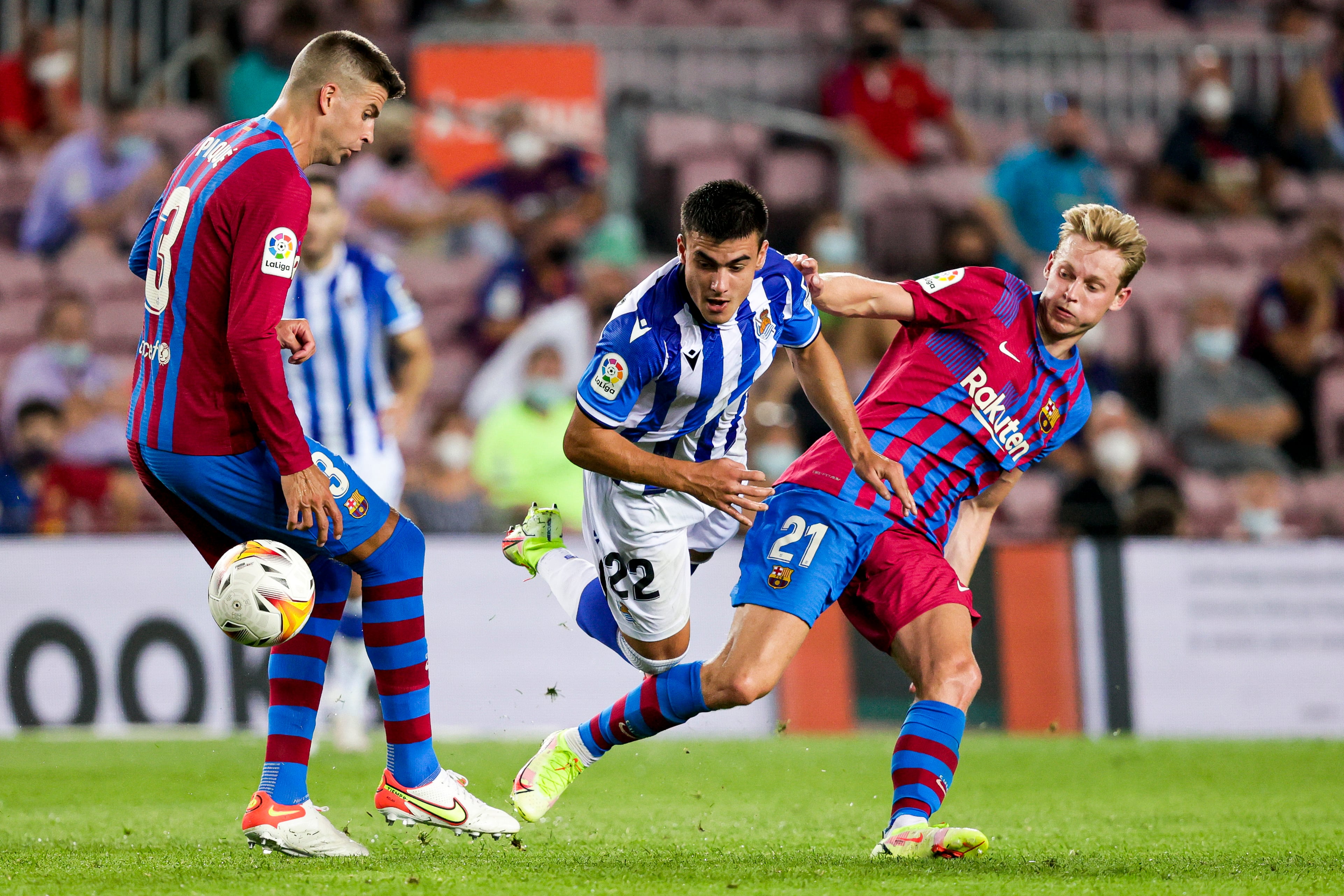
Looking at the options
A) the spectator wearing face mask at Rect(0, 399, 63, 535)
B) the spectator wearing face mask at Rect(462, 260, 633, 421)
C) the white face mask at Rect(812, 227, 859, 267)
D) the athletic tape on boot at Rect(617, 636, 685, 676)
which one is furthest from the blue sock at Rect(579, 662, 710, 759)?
the white face mask at Rect(812, 227, 859, 267)

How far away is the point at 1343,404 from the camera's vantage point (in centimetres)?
1312

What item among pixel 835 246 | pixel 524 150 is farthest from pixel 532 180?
pixel 835 246

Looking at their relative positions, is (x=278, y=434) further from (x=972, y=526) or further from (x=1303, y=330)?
(x=1303, y=330)

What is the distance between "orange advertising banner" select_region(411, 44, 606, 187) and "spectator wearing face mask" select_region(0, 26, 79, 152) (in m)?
2.92

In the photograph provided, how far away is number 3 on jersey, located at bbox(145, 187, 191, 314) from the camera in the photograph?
441 cm

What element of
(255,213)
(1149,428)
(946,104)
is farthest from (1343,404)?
(255,213)

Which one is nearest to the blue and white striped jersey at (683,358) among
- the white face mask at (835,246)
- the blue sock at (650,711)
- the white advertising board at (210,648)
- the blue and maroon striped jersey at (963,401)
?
the blue and maroon striped jersey at (963,401)

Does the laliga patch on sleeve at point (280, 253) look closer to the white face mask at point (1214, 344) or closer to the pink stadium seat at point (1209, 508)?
the pink stadium seat at point (1209, 508)

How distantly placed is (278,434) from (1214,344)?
980 cm

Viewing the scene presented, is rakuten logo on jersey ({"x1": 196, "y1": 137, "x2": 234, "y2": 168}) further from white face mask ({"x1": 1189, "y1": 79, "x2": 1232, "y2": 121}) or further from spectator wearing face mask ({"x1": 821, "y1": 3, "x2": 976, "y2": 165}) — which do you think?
white face mask ({"x1": 1189, "y1": 79, "x2": 1232, "y2": 121})

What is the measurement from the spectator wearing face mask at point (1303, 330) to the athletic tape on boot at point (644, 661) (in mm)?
8410

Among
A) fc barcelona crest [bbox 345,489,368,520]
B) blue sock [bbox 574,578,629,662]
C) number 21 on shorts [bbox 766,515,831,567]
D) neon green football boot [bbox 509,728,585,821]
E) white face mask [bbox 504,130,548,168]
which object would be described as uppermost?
white face mask [bbox 504,130,548,168]

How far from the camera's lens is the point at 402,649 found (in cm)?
480

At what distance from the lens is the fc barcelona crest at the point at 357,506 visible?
457 centimetres
